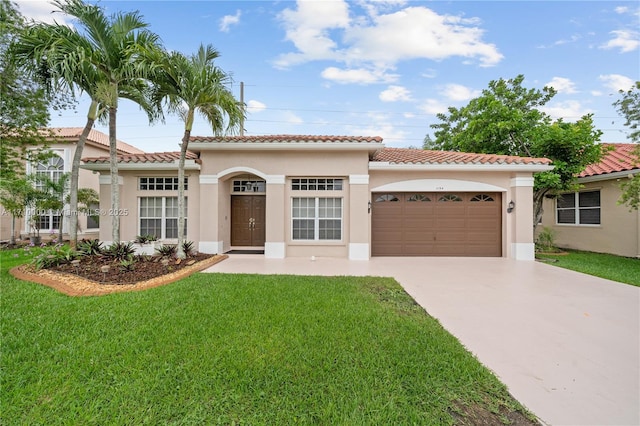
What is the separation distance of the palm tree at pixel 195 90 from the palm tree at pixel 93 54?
57 centimetres

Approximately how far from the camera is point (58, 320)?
4.31m

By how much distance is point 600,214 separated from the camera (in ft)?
39.5

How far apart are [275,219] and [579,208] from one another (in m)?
14.7

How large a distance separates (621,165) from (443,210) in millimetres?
8317

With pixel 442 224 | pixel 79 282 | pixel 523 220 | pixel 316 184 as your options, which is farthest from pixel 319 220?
pixel 523 220

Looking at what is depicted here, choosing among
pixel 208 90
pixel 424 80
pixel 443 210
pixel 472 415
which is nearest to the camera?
pixel 472 415

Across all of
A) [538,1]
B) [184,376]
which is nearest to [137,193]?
[184,376]

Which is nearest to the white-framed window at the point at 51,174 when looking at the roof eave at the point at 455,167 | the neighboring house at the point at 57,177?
the neighboring house at the point at 57,177

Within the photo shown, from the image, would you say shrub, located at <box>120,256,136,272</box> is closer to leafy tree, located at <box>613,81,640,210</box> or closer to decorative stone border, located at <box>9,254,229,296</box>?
decorative stone border, located at <box>9,254,229,296</box>

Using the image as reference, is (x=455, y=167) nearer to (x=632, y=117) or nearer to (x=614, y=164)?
(x=632, y=117)

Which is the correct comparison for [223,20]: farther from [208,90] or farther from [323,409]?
[323,409]

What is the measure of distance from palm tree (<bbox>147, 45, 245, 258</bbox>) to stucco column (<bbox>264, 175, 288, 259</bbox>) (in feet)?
8.15

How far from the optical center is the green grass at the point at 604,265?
755 cm

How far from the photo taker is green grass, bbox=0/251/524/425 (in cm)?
247
